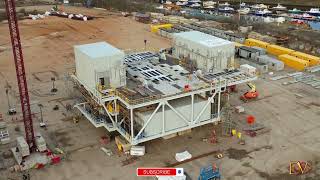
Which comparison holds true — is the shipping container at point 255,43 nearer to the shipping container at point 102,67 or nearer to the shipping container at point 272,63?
the shipping container at point 272,63

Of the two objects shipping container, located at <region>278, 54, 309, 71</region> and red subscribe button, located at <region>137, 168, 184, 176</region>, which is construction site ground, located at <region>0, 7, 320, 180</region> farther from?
red subscribe button, located at <region>137, 168, 184, 176</region>

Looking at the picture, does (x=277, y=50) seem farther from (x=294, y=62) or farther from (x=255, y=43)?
(x=294, y=62)

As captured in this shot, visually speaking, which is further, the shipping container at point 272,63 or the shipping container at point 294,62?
the shipping container at point 294,62

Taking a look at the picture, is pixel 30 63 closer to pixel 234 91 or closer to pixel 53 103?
pixel 53 103

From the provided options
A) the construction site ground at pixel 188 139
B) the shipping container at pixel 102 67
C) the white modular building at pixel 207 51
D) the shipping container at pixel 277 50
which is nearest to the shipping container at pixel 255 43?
the shipping container at pixel 277 50

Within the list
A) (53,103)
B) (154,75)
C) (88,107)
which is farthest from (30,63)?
(154,75)

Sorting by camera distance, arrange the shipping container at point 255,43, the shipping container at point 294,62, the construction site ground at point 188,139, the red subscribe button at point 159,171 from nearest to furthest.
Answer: the red subscribe button at point 159,171 < the construction site ground at point 188,139 < the shipping container at point 294,62 < the shipping container at point 255,43
